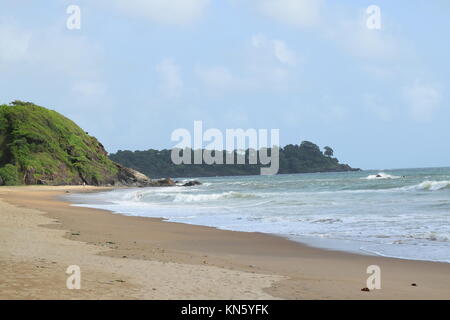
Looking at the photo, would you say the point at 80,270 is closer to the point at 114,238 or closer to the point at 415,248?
the point at 114,238

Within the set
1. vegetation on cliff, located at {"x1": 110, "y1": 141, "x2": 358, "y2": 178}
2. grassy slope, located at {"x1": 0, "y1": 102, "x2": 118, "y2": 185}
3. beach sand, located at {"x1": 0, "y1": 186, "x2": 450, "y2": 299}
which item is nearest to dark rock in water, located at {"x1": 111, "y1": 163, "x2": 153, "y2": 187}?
grassy slope, located at {"x1": 0, "y1": 102, "x2": 118, "y2": 185}

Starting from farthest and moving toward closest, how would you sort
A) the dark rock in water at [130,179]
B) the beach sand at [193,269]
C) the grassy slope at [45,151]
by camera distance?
1. the dark rock in water at [130,179]
2. the grassy slope at [45,151]
3. the beach sand at [193,269]

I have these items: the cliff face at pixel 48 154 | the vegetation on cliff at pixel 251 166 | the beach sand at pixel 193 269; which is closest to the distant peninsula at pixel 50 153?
the cliff face at pixel 48 154

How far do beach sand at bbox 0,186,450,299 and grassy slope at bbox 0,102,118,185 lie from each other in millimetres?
60263

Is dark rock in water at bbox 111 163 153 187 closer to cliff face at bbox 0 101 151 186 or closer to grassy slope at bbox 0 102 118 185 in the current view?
cliff face at bbox 0 101 151 186

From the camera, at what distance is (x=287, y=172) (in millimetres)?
187750

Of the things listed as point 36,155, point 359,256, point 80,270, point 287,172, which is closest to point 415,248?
point 359,256

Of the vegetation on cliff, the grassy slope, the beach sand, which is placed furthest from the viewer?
the vegetation on cliff

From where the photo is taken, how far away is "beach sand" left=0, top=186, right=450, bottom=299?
6.15 meters

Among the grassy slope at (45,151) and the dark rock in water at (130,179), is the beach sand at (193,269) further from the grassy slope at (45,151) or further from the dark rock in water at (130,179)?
the dark rock in water at (130,179)

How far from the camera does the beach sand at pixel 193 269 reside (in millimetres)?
6152

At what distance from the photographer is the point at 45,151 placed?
255ft

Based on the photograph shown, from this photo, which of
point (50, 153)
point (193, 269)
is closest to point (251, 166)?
point (50, 153)
